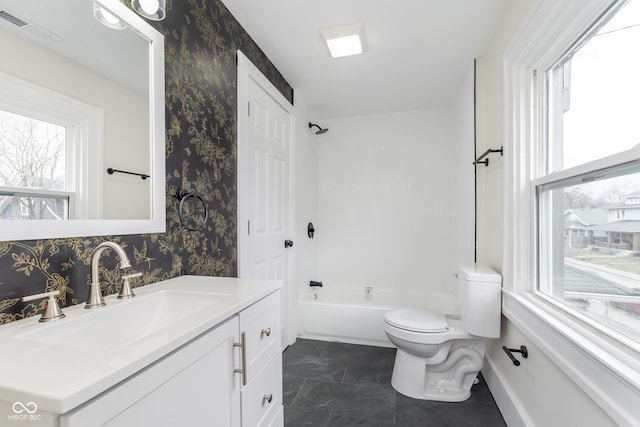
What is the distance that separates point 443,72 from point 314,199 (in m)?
1.75

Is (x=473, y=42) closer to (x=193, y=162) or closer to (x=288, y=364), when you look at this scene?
(x=193, y=162)

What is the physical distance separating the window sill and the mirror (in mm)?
1565

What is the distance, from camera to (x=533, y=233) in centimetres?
153

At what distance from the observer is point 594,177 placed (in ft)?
3.54

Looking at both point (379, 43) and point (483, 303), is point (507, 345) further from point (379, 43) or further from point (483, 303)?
point (379, 43)

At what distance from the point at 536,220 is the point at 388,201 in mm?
1929

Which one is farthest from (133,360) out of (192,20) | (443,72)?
(443,72)

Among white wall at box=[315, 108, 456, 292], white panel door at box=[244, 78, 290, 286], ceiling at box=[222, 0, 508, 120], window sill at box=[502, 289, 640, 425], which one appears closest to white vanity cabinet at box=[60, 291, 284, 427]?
white panel door at box=[244, 78, 290, 286]

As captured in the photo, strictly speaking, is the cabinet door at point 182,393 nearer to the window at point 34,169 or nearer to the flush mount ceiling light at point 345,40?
the window at point 34,169

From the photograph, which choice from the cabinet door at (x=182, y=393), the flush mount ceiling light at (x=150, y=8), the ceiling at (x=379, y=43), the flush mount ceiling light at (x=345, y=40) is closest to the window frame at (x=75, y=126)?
the flush mount ceiling light at (x=150, y=8)

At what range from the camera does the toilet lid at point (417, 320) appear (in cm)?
186

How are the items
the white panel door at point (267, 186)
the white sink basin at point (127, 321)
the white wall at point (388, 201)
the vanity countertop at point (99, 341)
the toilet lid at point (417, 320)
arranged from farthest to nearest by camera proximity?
the white wall at point (388, 201) < the white panel door at point (267, 186) < the toilet lid at point (417, 320) < the white sink basin at point (127, 321) < the vanity countertop at point (99, 341)

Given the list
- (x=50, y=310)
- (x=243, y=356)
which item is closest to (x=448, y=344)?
(x=243, y=356)

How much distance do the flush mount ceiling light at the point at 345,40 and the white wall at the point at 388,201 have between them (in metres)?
1.45
